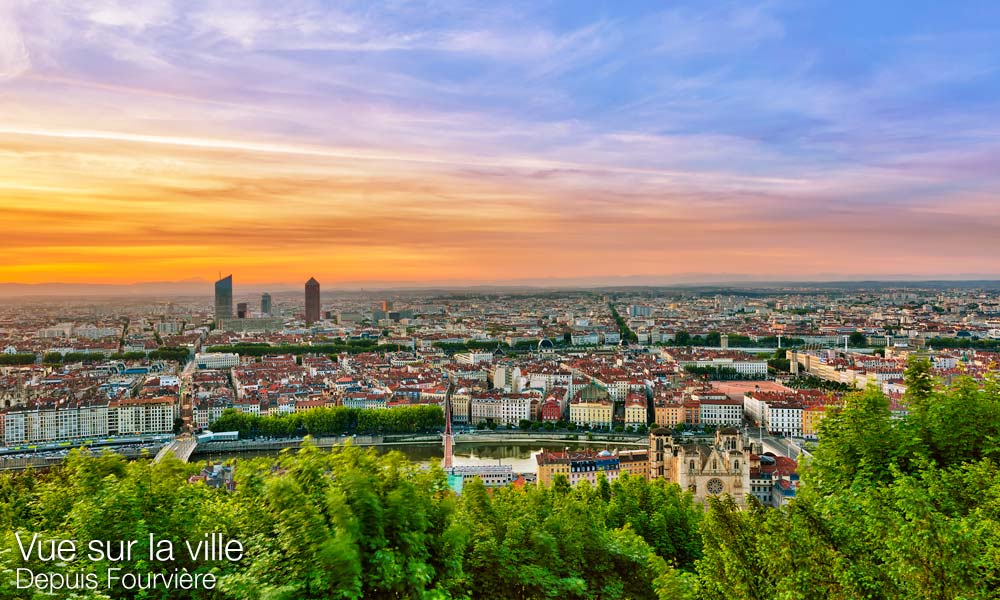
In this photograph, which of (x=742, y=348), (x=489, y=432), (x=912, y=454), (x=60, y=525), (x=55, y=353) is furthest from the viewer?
(x=742, y=348)

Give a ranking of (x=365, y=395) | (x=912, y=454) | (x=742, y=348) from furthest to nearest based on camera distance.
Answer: (x=742, y=348) < (x=365, y=395) < (x=912, y=454)

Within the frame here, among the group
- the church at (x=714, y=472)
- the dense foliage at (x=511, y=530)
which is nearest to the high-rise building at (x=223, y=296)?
the church at (x=714, y=472)

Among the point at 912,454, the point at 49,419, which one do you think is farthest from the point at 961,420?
the point at 49,419

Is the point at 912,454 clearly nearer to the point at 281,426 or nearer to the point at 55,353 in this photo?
the point at 281,426

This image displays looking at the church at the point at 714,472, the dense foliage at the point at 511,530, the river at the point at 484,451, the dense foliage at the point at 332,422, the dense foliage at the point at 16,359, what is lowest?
the river at the point at 484,451

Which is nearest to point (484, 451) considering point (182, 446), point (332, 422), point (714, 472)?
point (332, 422)

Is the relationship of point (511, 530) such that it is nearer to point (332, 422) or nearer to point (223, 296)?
point (332, 422)

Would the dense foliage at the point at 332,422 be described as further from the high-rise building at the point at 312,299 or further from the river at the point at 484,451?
the high-rise building at the point at 312,299
